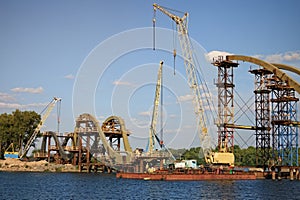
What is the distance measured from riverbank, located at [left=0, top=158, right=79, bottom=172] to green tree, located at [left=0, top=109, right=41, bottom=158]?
9300 mm

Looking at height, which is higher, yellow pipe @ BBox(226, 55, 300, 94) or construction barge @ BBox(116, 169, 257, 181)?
yellow pipe @ BBox(226, 55, 300, 94)

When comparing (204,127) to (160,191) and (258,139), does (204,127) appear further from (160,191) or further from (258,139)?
(160,191)

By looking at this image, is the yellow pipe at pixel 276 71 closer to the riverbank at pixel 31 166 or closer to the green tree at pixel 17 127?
the riverbank at pixel 31 166

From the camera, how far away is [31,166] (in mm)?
172625

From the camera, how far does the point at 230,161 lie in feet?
453

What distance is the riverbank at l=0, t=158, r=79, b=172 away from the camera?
17150 centimetres

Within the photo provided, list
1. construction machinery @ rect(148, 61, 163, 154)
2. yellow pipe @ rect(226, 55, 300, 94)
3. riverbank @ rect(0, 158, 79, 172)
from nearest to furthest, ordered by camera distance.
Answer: yellow pipe @ rect(226, 55, 300, 94)
construction machinery @ rect(148, 61, 163, 154)
riverbank @ rect(0, 158, 79, 172)

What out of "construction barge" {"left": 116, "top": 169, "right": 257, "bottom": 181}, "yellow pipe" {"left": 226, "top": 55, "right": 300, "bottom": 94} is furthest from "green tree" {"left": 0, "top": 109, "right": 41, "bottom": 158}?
"yellow pipe" {"left": 226, "top": 55, "right": 300, "bottom": 94}

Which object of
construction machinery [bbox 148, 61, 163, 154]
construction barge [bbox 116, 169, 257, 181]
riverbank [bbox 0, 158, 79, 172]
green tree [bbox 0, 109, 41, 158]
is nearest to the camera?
construction barge [bbox 116, 169, 257, 181]

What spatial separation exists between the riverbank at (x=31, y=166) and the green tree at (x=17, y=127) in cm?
930

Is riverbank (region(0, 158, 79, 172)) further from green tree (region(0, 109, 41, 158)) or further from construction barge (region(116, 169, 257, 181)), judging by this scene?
construction barge (region(116, 169, 257, 181))

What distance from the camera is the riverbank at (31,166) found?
172 metres

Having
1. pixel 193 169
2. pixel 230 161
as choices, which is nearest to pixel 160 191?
pixel 193 169

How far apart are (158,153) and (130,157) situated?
32.4ft
